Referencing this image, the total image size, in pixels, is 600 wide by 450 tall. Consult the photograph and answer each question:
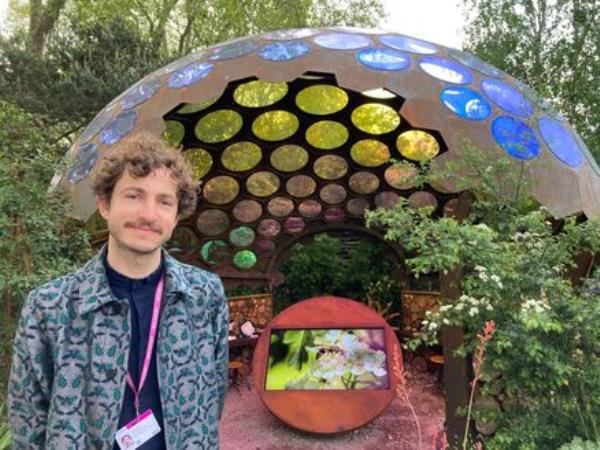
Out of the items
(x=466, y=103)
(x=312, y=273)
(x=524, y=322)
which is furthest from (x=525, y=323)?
(x=312, y=273)

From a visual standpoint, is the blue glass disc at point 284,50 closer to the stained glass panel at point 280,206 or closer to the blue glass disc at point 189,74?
the blue glass disc at point 189,74

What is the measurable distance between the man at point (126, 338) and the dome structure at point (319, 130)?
2087mm

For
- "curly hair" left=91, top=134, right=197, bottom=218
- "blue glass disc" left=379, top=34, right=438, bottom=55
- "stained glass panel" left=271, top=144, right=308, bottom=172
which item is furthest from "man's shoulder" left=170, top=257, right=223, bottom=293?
"stained glass panel" left=271, top=144, right=308, bottom=172

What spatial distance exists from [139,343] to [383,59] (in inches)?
163

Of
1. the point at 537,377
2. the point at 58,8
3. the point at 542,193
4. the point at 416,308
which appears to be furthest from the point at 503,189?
the point at 58,8

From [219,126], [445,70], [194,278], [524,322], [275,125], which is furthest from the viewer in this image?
[275,125]

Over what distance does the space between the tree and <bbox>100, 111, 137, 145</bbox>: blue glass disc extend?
22.3 ft

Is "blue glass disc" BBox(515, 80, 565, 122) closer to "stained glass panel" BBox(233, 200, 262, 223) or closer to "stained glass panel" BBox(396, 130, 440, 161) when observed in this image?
"stained glass panel" BBox(396, 130, 440, 161)

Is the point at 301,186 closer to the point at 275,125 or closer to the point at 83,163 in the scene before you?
the point at 275,125

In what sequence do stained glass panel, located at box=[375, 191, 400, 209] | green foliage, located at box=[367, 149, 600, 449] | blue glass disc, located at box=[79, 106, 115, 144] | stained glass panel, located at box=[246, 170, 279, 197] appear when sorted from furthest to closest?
stained glass panel, located at box=[375, 191, 400, 209], stained glass panel, located at box=[246, 170, 279, 197], blue glass disc, located at box=[79, 106, 115, 144], green foliage, located at box=[367, 149, 600, 449]

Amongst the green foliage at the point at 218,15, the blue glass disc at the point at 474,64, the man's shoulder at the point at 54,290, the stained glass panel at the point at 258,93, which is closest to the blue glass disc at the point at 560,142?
the blue glass disc at the point at 474,64

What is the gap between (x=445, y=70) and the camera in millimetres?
5285

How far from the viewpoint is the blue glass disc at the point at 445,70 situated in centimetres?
514

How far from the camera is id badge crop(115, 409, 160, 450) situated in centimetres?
189
